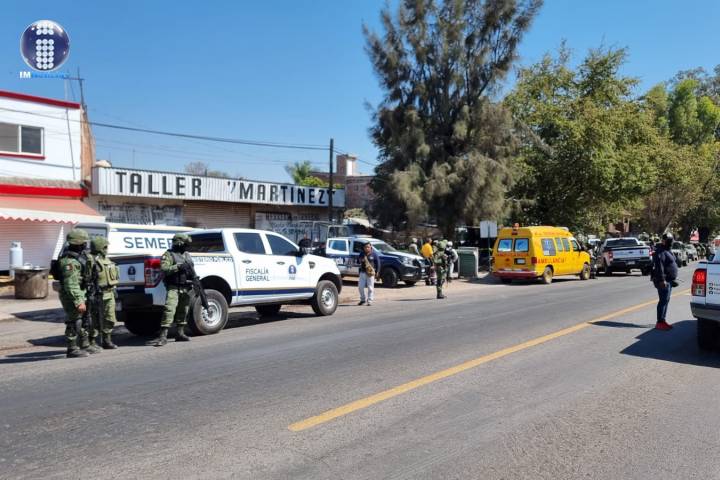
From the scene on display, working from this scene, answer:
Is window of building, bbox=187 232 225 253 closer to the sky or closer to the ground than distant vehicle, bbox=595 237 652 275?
closer to the sky

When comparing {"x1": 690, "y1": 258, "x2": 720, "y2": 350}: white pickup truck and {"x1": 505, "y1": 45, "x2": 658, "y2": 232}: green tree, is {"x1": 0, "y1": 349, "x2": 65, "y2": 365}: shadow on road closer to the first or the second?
{"x1": 690, "y1": 258, "x2": 720, "y2": 350}: white pickup truck

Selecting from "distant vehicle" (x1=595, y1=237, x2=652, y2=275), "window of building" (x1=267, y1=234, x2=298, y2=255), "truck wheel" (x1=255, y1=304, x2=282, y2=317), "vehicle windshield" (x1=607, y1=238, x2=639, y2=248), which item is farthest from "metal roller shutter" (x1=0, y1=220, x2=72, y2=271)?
"vehicle windshield" (x1=607, y1=238, x2=639, y2=248)

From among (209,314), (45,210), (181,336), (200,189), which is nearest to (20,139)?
(45,210)

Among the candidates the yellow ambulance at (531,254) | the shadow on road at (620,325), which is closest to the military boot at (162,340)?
the shadow on road at (620,325)

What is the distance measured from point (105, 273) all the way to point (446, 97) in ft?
82.7

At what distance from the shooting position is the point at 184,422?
498cm

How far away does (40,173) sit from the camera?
64.8 feet

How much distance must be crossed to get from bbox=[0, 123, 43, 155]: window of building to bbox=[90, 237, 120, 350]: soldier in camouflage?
1352 centimetres

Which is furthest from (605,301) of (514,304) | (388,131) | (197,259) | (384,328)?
(388,131)

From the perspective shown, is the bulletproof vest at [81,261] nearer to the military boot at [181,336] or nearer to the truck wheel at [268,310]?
the military boot at [181,336]

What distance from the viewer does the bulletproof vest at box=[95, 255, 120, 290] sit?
8.35m

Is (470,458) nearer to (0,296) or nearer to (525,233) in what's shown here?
(0,296)

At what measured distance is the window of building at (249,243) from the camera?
429 inches

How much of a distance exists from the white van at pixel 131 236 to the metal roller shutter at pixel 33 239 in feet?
21.9
